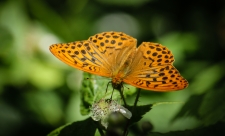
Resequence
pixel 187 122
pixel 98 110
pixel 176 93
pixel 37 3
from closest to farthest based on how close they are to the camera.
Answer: pixel 98 110 < pixel 187 122 < pixel 176 93 < pixel 37 3

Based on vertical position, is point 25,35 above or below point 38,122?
above

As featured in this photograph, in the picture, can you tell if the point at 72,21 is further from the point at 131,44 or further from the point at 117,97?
the point at 117,97

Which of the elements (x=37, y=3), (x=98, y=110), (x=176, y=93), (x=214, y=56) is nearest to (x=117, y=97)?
(x=98, y=110)

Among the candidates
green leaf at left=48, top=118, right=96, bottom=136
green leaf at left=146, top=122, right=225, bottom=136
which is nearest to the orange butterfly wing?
green leaf at left=48, top=118, right=96, bottom=136

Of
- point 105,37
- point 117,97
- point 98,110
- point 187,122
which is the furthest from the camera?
point 187,122

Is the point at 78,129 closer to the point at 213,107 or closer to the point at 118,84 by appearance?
the point at 118,84

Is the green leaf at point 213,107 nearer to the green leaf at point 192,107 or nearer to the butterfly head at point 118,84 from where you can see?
the green leaf at point 192,107

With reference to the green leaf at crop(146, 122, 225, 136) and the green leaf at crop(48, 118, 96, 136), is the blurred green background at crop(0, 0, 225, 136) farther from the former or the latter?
the green leaf at crop(146, 122, 225, 136)

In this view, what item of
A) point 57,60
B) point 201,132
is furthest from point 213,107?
point 57,60

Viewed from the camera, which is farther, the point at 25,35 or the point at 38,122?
the point at 25,35
